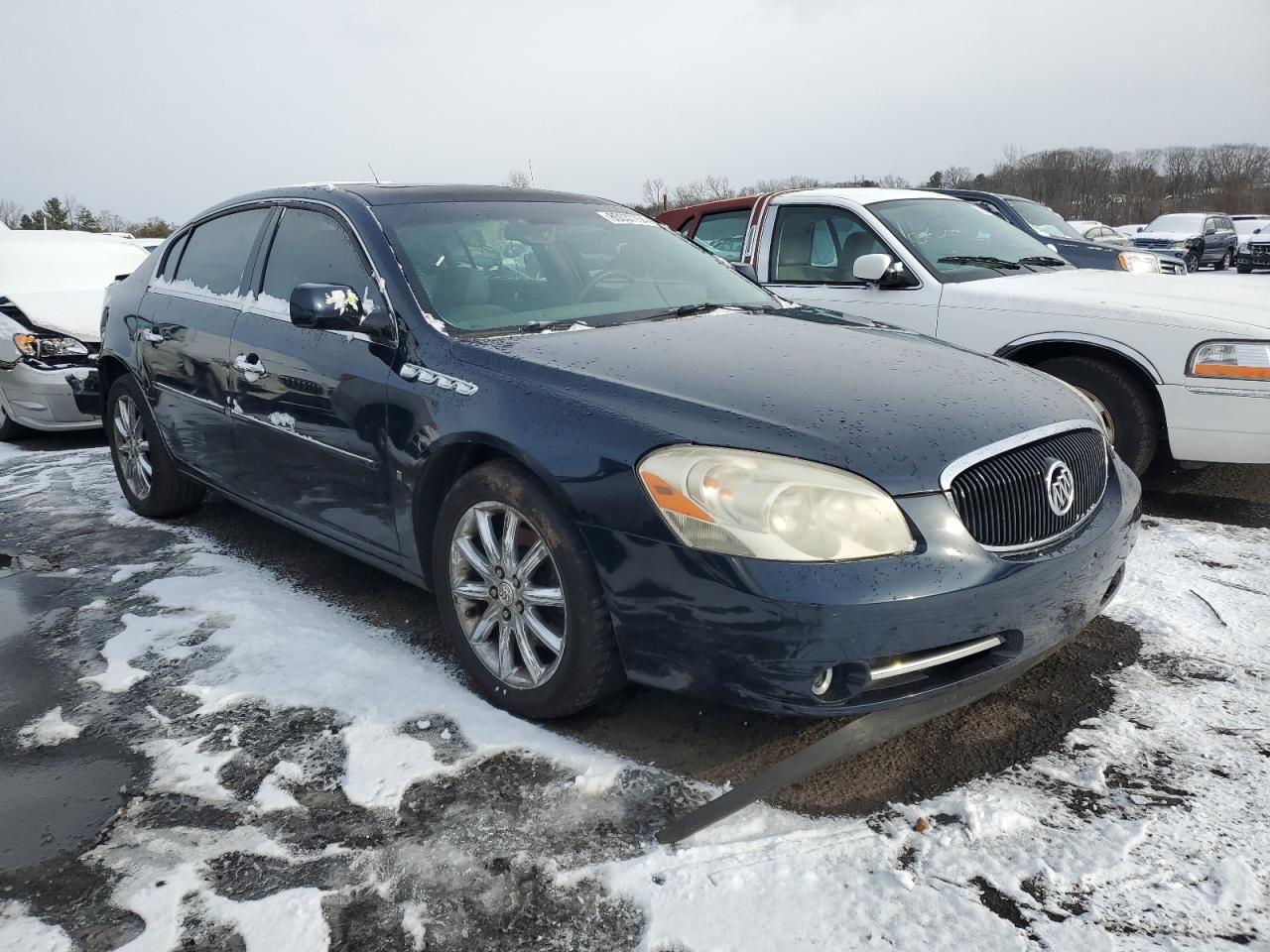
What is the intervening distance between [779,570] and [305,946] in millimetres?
1240

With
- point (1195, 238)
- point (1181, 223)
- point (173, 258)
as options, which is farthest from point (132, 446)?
point (1181, 223)

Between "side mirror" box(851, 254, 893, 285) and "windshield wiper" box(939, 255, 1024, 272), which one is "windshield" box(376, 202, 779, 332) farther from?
"windshield wiper" box(939, 255, 1024, 272)

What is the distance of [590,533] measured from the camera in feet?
7.90

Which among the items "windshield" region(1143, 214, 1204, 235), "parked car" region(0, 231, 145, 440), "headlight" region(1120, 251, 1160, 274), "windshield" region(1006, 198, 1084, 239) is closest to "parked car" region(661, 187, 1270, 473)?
"headlight" region(1120, 251, 1160, 274)

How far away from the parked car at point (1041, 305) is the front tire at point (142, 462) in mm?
2968

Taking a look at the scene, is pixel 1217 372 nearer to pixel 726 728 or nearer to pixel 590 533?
pixel 726 728

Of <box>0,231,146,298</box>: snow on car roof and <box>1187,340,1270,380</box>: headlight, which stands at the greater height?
<box>0,231,146,298</box>: snow on car roof

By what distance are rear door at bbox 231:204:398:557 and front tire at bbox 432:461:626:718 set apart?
1.29 feet

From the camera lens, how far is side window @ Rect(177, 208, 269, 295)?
399 centimetres

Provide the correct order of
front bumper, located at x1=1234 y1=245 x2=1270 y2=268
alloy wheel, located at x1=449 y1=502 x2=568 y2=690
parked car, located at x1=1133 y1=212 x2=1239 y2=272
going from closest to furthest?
alloy wheel, located at x1=449 y1=502 x2=568 y2=690, parked car, located at x1=1133 y1=212 x2=1239 y2=272, front bumper, located at x1=1234 y1=245 x2=1270 y2=268

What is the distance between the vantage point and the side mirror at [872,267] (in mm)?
5121

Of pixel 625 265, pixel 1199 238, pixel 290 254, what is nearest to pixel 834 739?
pixel 625 265

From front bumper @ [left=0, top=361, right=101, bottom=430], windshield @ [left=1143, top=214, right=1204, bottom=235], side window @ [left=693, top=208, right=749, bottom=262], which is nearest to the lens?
side window @ [left=693, top=208, right=749, bottom=262]

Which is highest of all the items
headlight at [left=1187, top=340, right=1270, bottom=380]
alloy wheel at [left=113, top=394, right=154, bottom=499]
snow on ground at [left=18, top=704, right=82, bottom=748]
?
headlight at [left=1187, top=340, right=1270, bottom=380]
